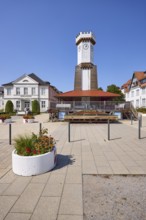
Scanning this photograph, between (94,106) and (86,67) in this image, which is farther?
(86,67)

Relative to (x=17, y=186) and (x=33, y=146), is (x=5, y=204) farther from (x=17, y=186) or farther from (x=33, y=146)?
(x=33, y=146)

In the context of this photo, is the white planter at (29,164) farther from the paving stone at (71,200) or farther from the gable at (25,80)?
the gable at (25,80)

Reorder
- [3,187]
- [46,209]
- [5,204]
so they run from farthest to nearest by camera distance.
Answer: [3,187] < [5,204] < [46,209]

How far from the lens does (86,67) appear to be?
33.0 metres

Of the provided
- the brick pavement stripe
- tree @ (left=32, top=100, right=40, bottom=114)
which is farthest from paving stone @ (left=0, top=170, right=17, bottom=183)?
tree @ (left=32, top=100, right=40, bottom=114)

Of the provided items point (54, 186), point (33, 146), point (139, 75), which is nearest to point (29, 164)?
point (33, 146)

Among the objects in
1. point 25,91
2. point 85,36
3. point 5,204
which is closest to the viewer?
point 5,204

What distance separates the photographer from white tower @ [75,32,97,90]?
107 feet

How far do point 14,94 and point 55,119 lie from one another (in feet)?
85.6

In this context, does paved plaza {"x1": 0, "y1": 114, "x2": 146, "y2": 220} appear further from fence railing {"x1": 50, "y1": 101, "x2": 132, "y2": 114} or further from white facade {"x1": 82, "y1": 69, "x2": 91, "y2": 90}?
white facade {"x1": 82, "y1": 69, "x2": 91, "y2": 90}

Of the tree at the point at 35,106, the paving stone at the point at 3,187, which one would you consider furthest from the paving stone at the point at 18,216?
the tree at the point at 35,106

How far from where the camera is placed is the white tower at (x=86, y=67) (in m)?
32.8

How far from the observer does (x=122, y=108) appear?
72.4 ft

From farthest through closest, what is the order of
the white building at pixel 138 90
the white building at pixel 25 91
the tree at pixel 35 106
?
the white building at pixel 25 91 → the tree at pixel 35 106 → the white building at pixel 138 90
